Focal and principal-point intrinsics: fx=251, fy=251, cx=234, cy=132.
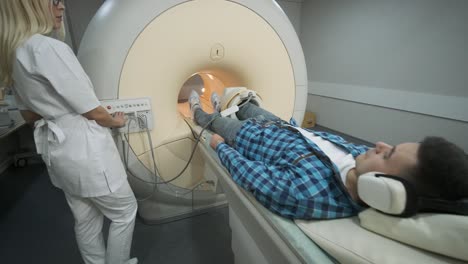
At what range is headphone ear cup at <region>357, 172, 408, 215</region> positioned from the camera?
0.52 metres

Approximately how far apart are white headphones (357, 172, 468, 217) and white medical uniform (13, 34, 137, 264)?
3.07 feet

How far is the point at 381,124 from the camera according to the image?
10.4ft

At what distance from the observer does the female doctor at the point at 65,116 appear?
33.3 inches

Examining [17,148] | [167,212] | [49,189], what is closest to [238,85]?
[167,212]

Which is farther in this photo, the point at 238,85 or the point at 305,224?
the point at 238,85

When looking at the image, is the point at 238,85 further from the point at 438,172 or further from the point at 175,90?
the point at 438,172

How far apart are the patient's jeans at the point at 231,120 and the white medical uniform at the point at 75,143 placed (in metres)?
0.51

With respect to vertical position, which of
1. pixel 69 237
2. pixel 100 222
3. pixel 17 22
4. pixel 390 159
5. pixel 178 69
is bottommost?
pixel 69 237

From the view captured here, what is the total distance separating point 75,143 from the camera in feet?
3.08

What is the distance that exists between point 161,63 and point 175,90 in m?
0.16

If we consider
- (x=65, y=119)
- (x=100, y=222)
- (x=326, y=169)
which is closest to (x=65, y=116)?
(x=65, y=119)

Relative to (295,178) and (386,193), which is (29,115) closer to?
(295,178)

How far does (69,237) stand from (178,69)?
4.26ft

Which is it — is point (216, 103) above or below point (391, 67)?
below
